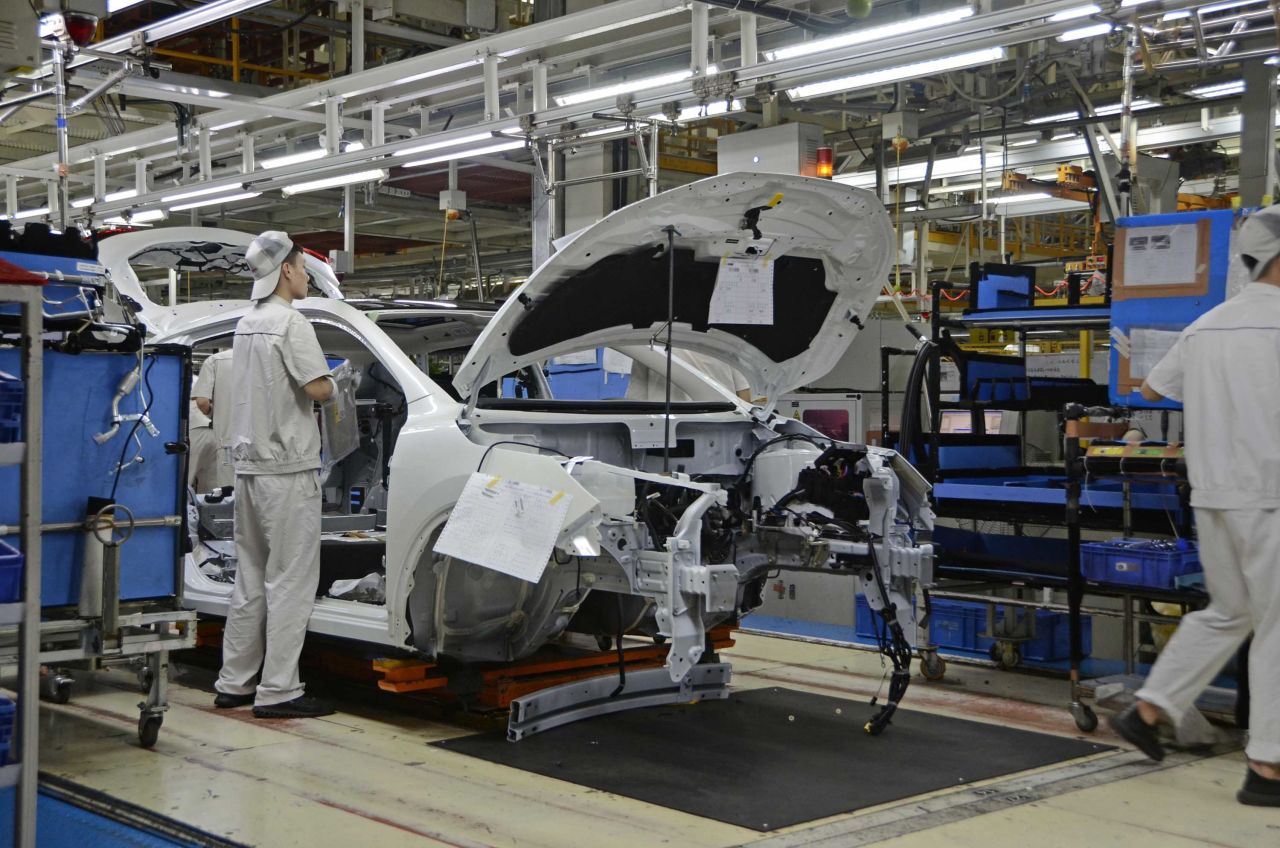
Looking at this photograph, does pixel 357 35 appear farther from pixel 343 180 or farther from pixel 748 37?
pixel 748 37

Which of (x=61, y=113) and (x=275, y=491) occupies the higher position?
(x=61, y=113)

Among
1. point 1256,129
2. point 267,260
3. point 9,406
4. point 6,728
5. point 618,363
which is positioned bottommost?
point 6,728

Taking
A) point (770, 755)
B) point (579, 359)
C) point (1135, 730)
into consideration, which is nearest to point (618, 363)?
point (579, 359)

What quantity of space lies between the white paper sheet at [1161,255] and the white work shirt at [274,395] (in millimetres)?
3475

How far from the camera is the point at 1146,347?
221 inches

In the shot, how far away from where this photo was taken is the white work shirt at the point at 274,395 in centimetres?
542

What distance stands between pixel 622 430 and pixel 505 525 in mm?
1030

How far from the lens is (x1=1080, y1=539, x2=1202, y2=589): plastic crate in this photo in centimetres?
533

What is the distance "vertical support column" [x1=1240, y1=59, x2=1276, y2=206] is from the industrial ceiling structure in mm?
16

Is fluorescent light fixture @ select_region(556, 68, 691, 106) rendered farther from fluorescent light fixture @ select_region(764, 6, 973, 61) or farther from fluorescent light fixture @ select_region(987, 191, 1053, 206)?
fluorescent light fixture @ select_region(987, 191, 1053, 206)

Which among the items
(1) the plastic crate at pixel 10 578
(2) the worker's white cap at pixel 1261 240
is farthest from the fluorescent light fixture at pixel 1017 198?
(1) the plastic crate at pixel 10 578

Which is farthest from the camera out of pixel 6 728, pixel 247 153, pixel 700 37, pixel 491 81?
pixel 247 153

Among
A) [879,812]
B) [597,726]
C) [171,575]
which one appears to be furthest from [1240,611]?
[171,575]

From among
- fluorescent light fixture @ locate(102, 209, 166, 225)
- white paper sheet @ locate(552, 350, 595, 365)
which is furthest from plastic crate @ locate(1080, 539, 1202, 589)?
fluorescent light fixture @ locate(102, 209, 166, 225)
